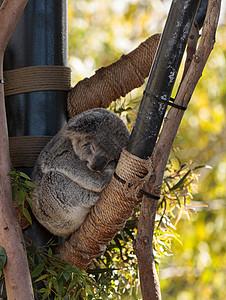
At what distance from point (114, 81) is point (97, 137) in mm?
365

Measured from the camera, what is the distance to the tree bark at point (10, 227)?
1.50 meters

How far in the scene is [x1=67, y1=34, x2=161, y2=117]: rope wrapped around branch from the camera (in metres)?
2.13

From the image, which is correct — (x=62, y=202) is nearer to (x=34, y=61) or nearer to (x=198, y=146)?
(x=34, y=61)

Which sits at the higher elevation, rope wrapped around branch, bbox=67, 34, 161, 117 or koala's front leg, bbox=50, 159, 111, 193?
rope wrapped around branch, bbox=67, 34, 161, 117

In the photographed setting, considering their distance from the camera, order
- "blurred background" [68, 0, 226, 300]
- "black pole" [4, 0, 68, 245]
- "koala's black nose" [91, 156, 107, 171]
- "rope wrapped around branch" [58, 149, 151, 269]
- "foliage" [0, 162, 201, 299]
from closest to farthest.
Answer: "rope wrapped around branch" [58, 149, 151, 269]
"koala's black nose" [91, 156, 107, 171]
"foliage" [0, 162, 201, 299]
"black pole" [4, 0, 68, 245]
"blurred background" [68, 0, 226, 300]

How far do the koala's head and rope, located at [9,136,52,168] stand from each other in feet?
0.60

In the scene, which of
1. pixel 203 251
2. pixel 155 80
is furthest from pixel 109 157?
A: pixel 203 251

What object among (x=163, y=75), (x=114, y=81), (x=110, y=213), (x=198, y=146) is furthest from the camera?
(x=198, y=146)

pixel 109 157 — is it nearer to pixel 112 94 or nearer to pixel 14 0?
pixel 112 94

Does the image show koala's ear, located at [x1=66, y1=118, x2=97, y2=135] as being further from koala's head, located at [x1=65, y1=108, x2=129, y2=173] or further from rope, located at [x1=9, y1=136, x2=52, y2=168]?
rope, located at [x1=9, y1=136, x2=52, y2=168]

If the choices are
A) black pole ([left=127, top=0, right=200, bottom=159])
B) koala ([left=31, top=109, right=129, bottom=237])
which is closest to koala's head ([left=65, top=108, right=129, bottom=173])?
koala ([left=31, top=109, right=129, bottom=237])

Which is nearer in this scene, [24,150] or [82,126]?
[82,126]

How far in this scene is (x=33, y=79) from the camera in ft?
6.56

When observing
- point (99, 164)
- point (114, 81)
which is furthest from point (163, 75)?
point (114, 81)
